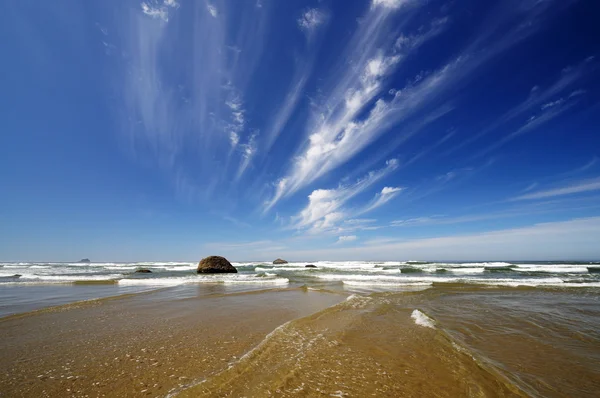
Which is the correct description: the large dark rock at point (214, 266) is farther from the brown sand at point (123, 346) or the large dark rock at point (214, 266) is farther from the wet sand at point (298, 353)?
the wet sand at point (298, 353)

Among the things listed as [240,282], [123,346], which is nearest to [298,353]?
[123,346]

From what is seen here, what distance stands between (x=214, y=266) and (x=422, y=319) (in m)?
32.3

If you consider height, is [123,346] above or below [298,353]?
above

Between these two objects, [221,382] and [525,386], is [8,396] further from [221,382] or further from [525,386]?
[525,386]

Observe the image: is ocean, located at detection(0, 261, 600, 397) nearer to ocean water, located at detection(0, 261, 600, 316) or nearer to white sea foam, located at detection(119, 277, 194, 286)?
ocean water, located at detection(0, 261, 600, 316)

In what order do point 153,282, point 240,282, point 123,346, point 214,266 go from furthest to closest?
1. point 214,266
2. point 240,282
3. point 153,282
4. point 123,346

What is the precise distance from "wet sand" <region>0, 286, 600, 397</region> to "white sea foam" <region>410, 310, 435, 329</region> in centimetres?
11

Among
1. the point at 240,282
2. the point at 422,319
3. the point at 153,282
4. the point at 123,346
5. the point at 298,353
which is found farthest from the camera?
the point at 240,282

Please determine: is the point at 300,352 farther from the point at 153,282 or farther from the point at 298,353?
the point at 153,282

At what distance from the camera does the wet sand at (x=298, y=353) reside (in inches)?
146

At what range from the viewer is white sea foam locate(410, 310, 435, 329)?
24.1 feet

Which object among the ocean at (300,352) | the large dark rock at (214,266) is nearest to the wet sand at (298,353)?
the ocean at (300,352)

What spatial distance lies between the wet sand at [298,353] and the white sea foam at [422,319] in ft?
0.36

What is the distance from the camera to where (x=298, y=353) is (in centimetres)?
507
